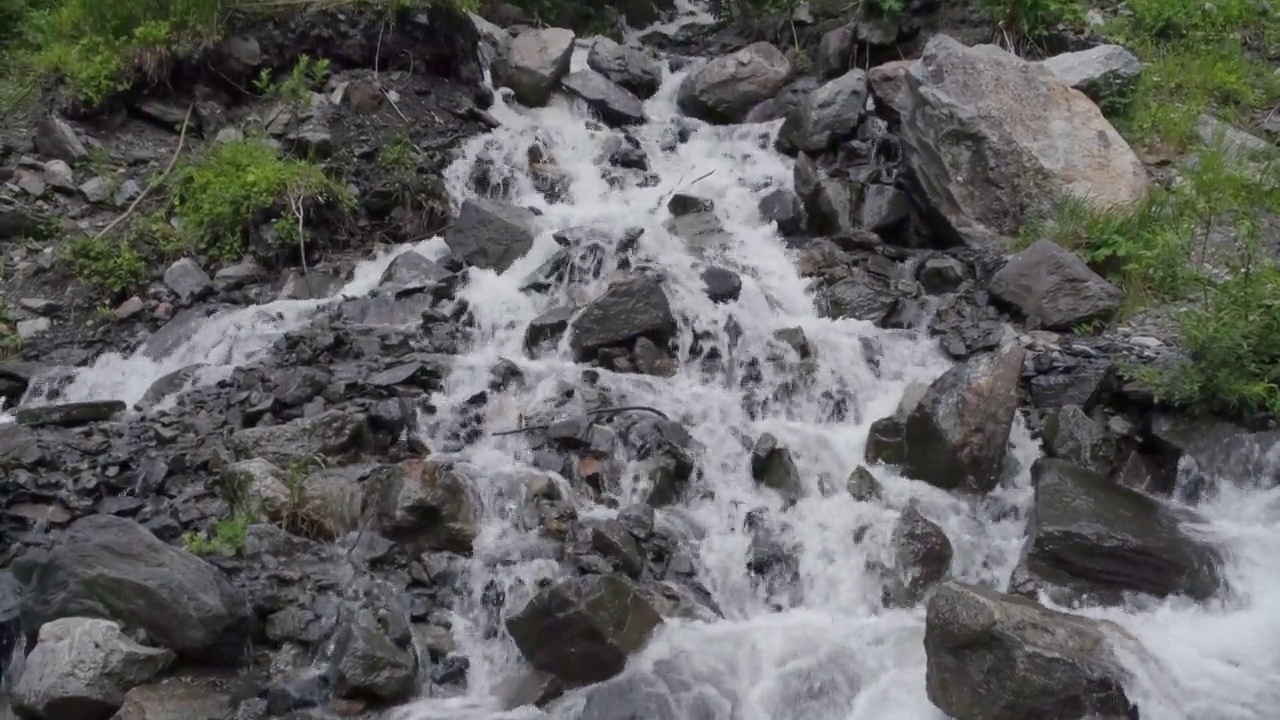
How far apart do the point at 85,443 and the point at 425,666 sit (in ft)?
9.66

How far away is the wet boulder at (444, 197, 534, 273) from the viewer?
874cm

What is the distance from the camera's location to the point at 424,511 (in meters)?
5.63

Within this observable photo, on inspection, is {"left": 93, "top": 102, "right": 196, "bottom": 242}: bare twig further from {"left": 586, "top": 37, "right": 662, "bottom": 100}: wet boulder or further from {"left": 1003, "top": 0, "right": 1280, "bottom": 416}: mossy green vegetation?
{"left": 1003, "top": 0, "right": 1280, "bottom": 416}: mossy green vegetation

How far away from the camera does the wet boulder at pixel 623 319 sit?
24.5 feet

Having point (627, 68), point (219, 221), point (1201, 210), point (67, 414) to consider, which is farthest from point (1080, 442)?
point (627, 68)

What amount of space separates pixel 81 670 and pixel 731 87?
360 inches

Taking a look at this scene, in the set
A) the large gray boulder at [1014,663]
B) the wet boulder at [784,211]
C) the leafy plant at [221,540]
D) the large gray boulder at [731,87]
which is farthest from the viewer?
the large gray boulder at [731,87]

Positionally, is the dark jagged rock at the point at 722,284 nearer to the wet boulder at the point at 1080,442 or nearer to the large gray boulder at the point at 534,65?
the wet boulder at the point at 1080,442

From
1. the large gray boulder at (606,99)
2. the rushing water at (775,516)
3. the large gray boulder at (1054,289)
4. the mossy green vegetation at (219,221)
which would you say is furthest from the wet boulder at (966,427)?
the large gray boulder at (606,99)

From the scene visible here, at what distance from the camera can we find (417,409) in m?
6.80

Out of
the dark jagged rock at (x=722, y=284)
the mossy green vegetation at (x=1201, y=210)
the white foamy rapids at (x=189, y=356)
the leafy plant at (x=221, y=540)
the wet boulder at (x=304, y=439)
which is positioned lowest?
the white foamy rapids at (x=189, y=356)

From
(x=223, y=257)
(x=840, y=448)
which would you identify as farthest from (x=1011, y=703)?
(x=223, y=257)

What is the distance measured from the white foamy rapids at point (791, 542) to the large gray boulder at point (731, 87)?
2.95 meters

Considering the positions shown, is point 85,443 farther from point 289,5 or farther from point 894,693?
point 289,5
